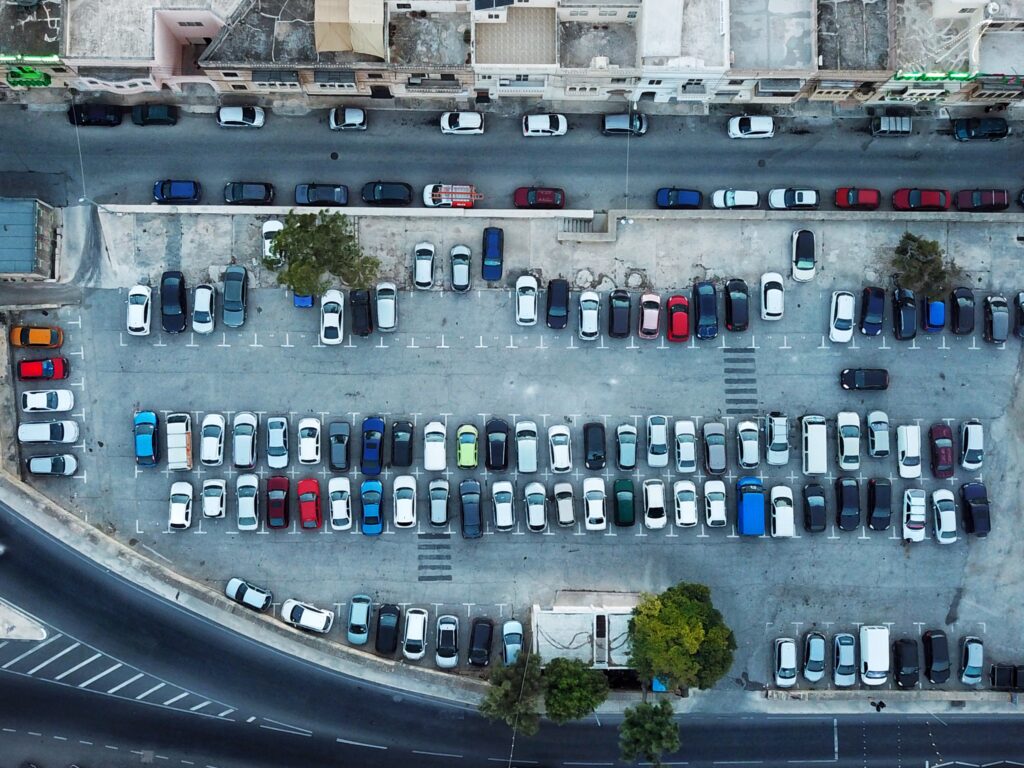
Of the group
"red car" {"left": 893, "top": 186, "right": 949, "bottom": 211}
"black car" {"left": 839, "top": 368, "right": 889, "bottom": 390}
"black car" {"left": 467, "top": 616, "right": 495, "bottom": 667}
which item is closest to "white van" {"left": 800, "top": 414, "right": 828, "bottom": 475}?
"black car" {"left": 839, "top": 368, "right": 889, "bottom": 390}

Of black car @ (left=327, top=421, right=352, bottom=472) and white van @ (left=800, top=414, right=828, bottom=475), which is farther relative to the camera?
white van @ (left=800, top=414, right=828, bottom=475)

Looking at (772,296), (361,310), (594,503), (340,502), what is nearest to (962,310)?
(772,296)

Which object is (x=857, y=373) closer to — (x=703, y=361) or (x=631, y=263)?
(x=703, y=361)

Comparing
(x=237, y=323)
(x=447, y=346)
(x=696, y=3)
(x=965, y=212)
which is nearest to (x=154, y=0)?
(x=237, y=323)

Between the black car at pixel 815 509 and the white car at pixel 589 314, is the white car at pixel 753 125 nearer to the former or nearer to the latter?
the white car at pixel 589 314

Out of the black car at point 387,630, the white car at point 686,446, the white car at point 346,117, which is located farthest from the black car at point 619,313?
the black car at point 387,630

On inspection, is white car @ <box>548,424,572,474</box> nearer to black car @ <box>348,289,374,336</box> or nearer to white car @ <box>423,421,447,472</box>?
white car @ <box>423,421,447,472</box>
